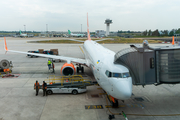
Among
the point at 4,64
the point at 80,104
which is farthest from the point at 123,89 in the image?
the point at 4,64

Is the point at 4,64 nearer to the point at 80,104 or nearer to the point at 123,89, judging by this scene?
the point at 80,104

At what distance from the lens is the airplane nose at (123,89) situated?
9.45 metres

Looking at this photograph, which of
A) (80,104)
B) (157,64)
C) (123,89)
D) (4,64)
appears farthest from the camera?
(4,64)

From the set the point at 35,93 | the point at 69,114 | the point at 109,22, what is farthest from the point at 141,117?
the point at 109,22

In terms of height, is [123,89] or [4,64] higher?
[4,64]

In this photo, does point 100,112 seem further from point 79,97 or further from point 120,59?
point 120,59

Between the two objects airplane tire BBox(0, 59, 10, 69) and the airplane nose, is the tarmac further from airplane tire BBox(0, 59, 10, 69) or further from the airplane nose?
airplane tire BBox(0, 59, 10, 69)

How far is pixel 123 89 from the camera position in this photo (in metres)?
9.48

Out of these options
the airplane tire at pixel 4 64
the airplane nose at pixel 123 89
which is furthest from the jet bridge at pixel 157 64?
the airplane tire at pixel 4 64

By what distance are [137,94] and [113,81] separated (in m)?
6.37

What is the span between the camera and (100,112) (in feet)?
37.7

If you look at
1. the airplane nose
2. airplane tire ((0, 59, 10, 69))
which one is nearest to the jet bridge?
the airplane nose

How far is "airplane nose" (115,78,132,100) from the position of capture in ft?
31.0

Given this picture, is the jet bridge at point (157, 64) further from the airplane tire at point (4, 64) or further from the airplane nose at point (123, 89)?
the airplane tire at point (4, 64)
